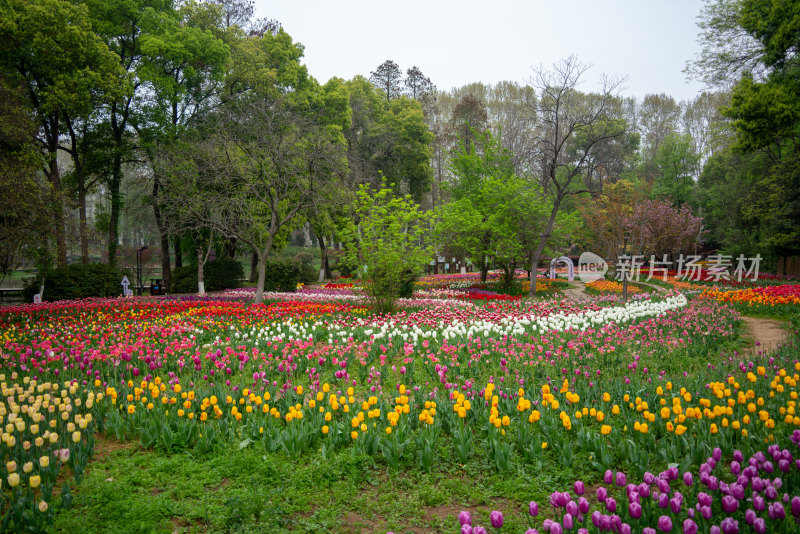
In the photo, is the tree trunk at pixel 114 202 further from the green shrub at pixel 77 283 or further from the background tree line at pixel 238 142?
the green shrub at pixel 77 283

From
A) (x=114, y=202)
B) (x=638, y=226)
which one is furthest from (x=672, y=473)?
(x=638, y=226)

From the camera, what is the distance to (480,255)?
64.5 ft

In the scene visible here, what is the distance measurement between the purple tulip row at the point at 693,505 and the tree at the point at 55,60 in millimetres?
16310

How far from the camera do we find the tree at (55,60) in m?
15.2

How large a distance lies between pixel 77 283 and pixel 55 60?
25.4 feet

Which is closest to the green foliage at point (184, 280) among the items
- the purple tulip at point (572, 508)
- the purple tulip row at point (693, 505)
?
the purple tulip row at point (693, 505)

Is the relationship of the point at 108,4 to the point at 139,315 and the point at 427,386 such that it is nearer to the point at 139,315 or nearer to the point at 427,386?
the point at 139,315

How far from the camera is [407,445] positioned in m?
3.94

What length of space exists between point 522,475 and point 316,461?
5.41 ft

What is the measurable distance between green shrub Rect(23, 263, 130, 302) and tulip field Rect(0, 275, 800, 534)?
35.4 feet

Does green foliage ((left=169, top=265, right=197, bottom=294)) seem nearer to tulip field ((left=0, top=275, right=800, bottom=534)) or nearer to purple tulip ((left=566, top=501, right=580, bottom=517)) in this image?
tulip field ((left=0, top=275, right=800, bottom=534))

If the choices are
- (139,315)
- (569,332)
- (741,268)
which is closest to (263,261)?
(139,315)

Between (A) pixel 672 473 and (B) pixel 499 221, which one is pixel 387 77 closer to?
(B) pixel 499 221

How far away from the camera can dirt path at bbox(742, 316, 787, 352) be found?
781 cm
